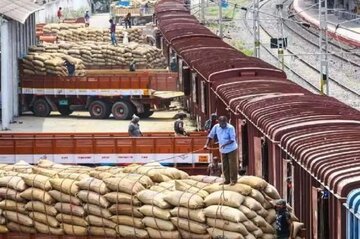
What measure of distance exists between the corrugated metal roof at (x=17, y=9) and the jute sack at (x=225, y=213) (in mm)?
21440

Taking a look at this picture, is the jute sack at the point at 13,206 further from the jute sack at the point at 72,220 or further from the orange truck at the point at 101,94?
the orange truck at the point at 101,94

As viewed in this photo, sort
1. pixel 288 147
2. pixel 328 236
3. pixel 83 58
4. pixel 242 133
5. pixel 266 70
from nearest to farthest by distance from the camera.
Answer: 1. pixel 328 236
2. pixel 288 147
3. pixel 242 133
4. pixel 266 70
5. pixel 83 58

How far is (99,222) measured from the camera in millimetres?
14469

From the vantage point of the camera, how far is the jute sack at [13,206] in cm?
1533

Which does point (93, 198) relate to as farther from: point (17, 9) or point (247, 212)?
point (17, 9)

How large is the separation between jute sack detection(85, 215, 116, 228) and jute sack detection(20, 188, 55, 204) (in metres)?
0.80

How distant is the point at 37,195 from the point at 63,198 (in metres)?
0.50

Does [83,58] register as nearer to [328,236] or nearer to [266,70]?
[266,70]

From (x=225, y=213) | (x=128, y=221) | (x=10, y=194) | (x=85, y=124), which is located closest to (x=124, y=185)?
(x=128, y=221)

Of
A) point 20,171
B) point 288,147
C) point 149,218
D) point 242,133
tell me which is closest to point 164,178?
point 149,218

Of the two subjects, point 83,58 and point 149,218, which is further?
point 83,58

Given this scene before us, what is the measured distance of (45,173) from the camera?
15.7 metres

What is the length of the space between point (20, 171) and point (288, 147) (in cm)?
448

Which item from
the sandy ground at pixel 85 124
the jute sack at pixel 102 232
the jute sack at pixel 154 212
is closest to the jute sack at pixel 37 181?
the jute sack at pixel 102 232
